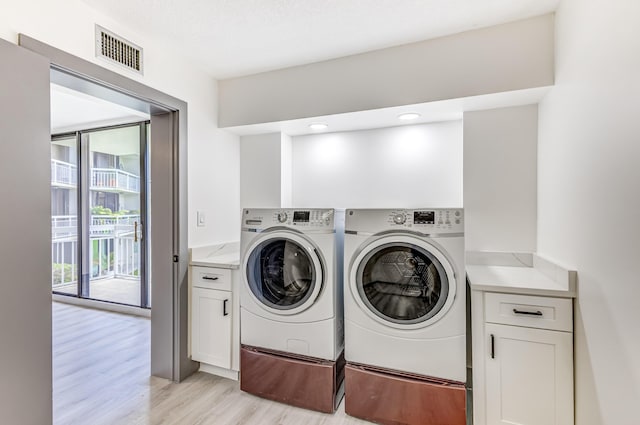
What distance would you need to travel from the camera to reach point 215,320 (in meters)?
2.23

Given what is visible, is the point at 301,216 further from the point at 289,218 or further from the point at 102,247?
the point at 102,247

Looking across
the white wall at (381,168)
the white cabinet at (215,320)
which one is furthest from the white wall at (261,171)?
the white cabinet at (215,320)

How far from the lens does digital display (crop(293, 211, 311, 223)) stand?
1933 mm

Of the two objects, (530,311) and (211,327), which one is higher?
(530,311)

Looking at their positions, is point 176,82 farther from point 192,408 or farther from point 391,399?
point 391,399

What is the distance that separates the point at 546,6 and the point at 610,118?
0.94 metres

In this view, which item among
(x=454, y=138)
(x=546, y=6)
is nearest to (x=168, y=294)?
(x=454, y=138)

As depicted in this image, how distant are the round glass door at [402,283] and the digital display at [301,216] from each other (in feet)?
1.42

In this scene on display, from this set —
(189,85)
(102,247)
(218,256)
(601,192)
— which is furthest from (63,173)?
(601,192)

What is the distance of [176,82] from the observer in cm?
222

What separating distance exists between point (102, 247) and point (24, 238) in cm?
297

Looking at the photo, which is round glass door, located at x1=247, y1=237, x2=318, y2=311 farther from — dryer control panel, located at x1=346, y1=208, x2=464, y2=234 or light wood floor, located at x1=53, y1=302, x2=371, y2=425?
light wood floor, located at x1=53, y1=302, x2=371, y2=425

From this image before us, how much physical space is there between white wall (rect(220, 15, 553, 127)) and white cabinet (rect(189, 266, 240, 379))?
4.09ft

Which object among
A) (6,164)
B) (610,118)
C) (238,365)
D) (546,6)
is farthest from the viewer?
(238,365)
